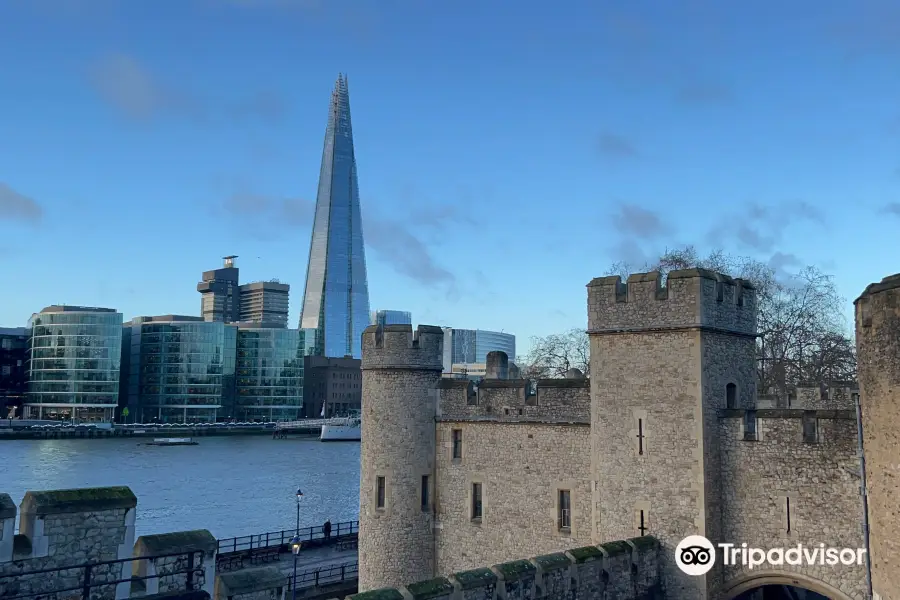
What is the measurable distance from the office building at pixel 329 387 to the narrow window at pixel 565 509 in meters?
160

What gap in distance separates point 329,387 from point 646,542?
166 metres

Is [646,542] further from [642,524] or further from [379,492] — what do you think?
[379,492]

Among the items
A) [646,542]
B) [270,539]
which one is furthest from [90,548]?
[270,539]

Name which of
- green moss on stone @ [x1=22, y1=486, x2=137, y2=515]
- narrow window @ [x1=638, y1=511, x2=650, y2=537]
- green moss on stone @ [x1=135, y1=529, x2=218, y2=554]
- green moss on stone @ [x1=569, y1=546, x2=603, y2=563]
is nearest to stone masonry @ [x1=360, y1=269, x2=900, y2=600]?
narrow window @ [x1=638, y1=511, x2=650, y2=537]

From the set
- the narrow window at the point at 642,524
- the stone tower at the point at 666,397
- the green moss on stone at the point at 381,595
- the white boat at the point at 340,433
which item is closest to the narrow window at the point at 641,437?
the stone tower at the point at 666,397

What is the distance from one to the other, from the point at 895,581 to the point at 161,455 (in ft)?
333

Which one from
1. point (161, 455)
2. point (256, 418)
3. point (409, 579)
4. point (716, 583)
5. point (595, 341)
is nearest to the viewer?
point (716, 583)

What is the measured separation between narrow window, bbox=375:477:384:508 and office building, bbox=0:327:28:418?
14980 centimetres

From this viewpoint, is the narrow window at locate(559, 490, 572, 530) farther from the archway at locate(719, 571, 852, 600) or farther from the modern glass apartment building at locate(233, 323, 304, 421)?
the modern glass apartment building at locate(233, 323, 304, 421)

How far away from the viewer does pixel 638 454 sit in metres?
16.7

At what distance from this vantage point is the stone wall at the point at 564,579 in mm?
12805

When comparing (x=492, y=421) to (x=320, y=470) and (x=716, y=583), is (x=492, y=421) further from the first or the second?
(x=320, y=470)

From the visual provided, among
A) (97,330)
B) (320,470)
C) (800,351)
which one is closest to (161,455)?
(320,470)

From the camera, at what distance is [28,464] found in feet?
274
